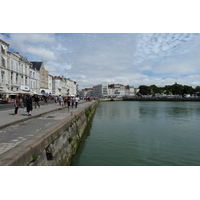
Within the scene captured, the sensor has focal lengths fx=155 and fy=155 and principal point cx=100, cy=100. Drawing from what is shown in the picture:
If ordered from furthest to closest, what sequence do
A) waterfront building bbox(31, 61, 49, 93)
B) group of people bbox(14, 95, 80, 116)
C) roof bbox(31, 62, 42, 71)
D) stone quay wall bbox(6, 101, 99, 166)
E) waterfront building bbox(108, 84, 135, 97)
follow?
waterfront building bbox(108, 84, 135, 97) < waterfront building bbox(31, 61, 49, 93) < roof bbox(31, 62, 42, 71) < group of people bbox(14, 95, 80, 116) < stone quay wall bbox(6, 101, 99, 166)

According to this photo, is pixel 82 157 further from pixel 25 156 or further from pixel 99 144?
pixel 25 156

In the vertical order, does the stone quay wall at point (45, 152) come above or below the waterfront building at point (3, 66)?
below

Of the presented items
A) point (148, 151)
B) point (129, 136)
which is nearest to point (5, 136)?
point (148, 151)

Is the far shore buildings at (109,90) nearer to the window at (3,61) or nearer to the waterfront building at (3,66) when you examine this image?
the waterfront building at (3,66)

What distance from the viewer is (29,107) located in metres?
10.7

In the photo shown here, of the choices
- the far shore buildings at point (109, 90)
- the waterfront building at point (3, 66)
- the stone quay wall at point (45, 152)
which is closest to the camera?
the stone quay wall at point (45, 152)

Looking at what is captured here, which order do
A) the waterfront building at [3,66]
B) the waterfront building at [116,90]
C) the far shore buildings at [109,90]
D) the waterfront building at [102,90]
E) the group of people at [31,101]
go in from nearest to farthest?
the group of people at [31,101]
the waterfront building at [3,66]
the waterfront building at [102,90]
the far shore buildings at [109,90]
the waterfront building at [116,90]

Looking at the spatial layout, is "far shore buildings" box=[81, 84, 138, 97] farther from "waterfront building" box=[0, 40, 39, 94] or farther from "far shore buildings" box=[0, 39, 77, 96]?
"waterfront building" box=[0, 40, 39, 94]

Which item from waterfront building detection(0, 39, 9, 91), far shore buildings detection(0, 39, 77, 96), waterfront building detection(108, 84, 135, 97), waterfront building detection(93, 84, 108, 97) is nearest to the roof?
far shore buildings detection(0, 39, 77, 96)

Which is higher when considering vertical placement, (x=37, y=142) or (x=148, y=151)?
(x=37, y=142)

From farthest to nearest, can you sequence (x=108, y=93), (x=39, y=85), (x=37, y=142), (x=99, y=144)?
(x=108, y=93) < (x=39, y=85) < (x=99, y=144) < (x=37, y=142)

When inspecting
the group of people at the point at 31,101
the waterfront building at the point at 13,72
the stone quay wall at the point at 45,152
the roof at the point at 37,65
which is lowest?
the stone quay wall at the point at 45,152

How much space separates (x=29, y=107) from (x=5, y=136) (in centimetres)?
528

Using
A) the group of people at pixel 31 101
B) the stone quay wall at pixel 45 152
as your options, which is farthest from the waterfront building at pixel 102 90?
the stone quay wall at pixel 45 152
